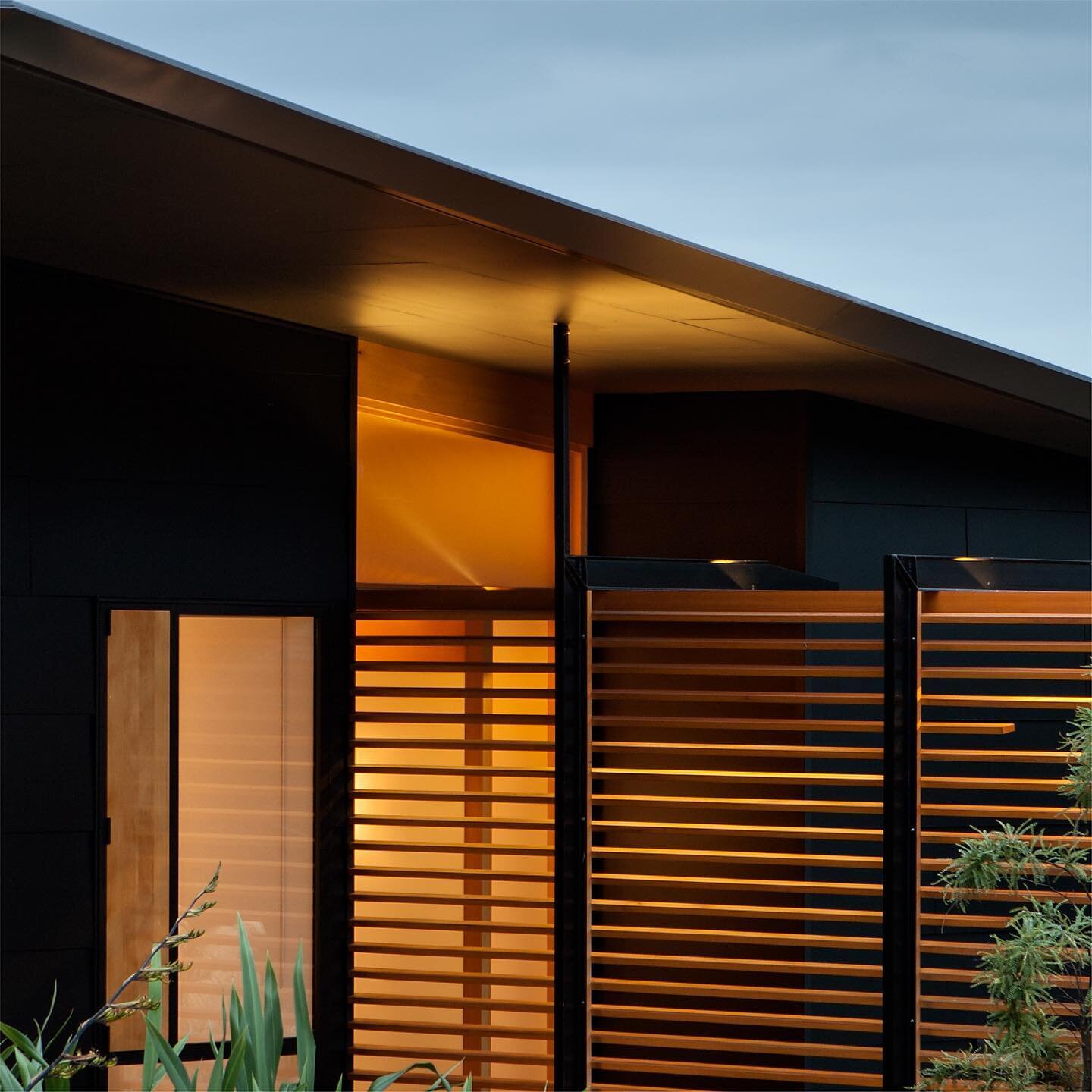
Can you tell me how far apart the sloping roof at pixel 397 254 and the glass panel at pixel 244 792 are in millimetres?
1537

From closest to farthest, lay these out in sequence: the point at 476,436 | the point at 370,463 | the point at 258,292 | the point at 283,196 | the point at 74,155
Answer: the point at 74,155 → the point at 283,196 → the point at 258,292 → the point at 370,463 → the point at 476,436

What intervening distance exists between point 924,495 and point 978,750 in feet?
6.58

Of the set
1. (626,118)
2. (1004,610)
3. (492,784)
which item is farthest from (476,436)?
(626,118)

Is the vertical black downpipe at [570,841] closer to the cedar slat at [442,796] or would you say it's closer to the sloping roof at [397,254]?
the cedar slat at [442,796]

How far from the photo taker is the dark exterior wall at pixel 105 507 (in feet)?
18.9

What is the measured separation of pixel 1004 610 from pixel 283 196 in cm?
324

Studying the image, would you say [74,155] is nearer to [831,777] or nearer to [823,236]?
[831,777]

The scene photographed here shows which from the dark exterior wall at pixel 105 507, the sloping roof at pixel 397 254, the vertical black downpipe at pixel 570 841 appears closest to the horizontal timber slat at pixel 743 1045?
the vertical black downpipe at pixel 570 841

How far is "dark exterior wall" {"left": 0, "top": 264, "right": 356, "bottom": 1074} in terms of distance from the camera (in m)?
5.77

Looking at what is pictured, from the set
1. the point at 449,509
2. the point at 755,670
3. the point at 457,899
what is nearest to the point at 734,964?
the point at 755,670

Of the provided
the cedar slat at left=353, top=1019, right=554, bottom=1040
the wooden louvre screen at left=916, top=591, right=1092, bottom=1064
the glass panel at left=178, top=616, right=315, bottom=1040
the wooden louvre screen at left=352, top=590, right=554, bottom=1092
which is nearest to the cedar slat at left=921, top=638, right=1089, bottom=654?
the wooden louvre screen at left=916, top=591, right=1092, bottom=1064

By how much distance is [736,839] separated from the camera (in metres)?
7.99

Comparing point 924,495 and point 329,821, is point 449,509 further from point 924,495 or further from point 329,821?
point 924,495

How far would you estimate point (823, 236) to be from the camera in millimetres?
24812
